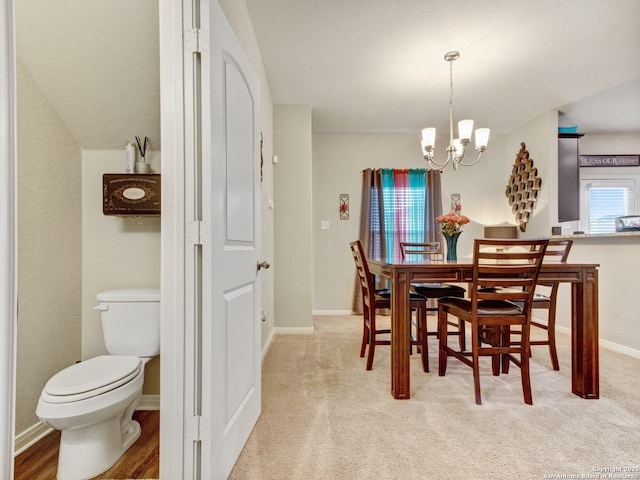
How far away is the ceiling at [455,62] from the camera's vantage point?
6.87 feet

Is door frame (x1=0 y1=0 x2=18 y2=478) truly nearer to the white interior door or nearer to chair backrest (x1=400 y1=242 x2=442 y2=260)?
the white interior door

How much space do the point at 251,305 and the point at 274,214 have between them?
6.42ft

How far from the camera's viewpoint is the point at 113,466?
1305 mm

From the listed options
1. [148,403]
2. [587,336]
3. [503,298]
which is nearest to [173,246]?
[148,403]

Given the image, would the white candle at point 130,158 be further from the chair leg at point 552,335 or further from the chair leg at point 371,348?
the chair leg at point 552,335

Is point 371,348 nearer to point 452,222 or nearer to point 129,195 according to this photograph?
point 452,222

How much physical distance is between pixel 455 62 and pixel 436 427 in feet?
9.19

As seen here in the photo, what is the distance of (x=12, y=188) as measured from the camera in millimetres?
539

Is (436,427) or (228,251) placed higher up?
(228,251)

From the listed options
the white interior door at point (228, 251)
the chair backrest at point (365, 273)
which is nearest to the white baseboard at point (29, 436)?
the white interior door at point (228, 251)

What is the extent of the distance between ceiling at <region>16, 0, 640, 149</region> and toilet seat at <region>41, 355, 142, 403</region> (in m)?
1.15

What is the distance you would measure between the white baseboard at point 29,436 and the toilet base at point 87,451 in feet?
1.03

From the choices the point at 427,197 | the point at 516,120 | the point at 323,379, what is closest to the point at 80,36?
the point at 323,379

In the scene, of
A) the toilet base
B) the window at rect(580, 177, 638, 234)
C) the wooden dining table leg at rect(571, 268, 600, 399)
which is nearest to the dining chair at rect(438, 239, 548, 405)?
the wooden dining table leg at rect(571, 268, 600, 399)
